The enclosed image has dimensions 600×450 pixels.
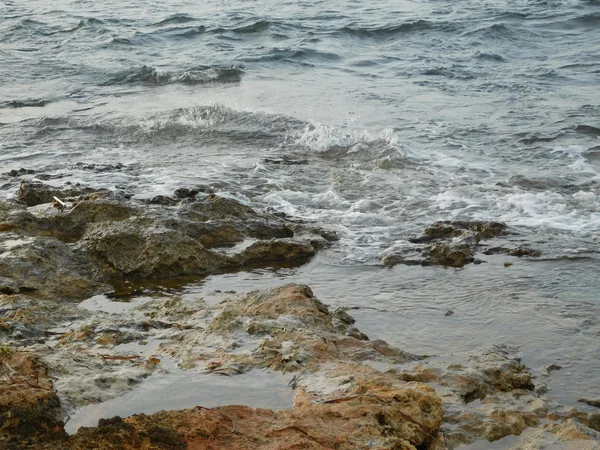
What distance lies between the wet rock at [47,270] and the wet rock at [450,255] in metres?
2.35

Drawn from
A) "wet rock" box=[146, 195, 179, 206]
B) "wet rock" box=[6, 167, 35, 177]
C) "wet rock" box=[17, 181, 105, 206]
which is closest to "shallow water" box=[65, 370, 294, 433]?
"wet rock" box=[146, 195, 179, 206]

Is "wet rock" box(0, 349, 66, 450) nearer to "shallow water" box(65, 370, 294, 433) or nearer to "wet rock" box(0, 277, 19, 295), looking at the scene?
"shallow water" box(65, 370, 294, 433)

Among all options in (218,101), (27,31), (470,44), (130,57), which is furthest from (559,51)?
(27,31)

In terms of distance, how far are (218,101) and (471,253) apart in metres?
6.48

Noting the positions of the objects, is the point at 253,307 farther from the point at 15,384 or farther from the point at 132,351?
the point at 15,384

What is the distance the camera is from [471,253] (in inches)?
225

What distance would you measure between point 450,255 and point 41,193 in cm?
363

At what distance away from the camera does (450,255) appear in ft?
18.4

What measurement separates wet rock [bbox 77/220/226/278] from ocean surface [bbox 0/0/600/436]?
0.22 m

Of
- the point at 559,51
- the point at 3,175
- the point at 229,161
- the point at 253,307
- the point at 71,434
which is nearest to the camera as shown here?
the point at 71,434

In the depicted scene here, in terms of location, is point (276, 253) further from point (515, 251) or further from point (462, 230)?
point (515, 251)

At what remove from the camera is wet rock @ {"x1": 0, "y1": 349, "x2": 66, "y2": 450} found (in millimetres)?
2660

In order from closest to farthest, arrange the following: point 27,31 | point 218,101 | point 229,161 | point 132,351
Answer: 1. point 132,351
2. point 229,161
3. point 218,101
4. point 27,31

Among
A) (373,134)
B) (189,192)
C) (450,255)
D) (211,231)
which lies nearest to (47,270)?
(211,231)
